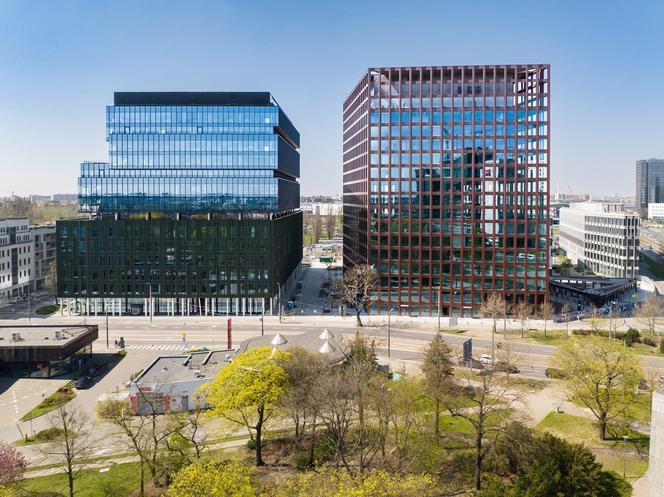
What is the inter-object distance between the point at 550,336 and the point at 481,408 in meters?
54.1

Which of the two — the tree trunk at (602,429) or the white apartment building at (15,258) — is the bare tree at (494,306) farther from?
the white apartment building at (15,258)

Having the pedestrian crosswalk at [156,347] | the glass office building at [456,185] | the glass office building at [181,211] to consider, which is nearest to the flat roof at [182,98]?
the glass office building at [181,211]

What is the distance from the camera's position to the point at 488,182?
106375mm

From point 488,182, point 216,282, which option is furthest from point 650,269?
point 216,282

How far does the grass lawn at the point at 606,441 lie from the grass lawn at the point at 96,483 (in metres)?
38.1

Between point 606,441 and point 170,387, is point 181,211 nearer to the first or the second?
point 170,387

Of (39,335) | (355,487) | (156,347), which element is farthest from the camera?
(156,347)

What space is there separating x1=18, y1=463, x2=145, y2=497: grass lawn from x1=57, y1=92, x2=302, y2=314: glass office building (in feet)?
204

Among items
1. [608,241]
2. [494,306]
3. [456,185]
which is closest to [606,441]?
[494,306]

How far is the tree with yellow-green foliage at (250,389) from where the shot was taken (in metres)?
46.2

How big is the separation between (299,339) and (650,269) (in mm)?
153512

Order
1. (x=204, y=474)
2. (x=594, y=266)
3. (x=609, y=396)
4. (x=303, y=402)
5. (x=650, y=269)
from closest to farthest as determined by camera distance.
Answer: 1. (x=204, y=474)
2. (x=303, y=402)
3. (x=609, y=396)
4. (x=594, y=266)
5. (x=650, y=269)

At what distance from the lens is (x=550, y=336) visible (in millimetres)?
91750

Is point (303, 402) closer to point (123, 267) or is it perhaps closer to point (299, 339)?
point (299, 339)
